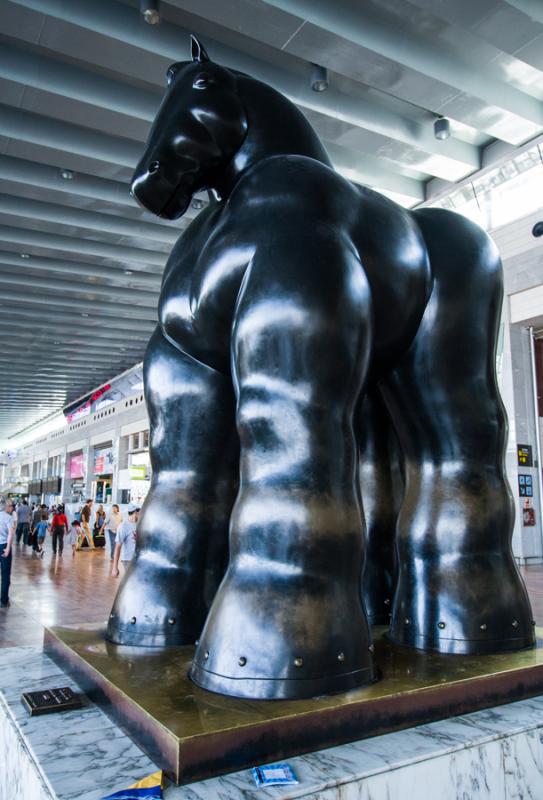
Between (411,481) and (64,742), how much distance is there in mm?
1016

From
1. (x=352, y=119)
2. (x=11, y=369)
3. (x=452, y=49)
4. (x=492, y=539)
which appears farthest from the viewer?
(x=11, y=369)

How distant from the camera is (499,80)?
6.93m

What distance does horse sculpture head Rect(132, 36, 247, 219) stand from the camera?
5.18ft

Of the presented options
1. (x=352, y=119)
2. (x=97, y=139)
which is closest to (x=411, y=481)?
(x=352, y=119)

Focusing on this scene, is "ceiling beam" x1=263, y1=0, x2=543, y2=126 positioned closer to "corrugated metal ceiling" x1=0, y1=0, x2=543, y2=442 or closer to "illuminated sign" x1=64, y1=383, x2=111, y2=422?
"corrugated metal ceiling" x1=0, y1=0, x2=543, y2=442

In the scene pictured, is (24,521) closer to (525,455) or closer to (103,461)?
(525,455)

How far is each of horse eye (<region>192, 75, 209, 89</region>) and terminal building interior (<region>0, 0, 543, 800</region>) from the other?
0.05ft

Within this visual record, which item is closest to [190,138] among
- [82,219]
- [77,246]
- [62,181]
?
[62,181]

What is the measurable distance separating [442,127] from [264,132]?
6960mm

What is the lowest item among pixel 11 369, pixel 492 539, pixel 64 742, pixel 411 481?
pixel 64 742

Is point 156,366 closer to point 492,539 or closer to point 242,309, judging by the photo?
point 242,309

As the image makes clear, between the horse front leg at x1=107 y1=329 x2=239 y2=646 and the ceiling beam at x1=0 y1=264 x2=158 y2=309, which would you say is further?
the ceiling beam at x1=0 y1=264 x2=158 y2=309

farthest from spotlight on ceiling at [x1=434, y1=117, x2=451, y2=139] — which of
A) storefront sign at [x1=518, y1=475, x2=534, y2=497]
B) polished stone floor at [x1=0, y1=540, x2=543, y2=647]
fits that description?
storefront sign at [x1=518, y1=475, x2=534, y2=497]

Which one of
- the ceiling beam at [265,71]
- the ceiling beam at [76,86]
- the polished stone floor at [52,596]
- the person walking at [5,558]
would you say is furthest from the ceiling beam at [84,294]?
the ceiling beam at [265,71]
